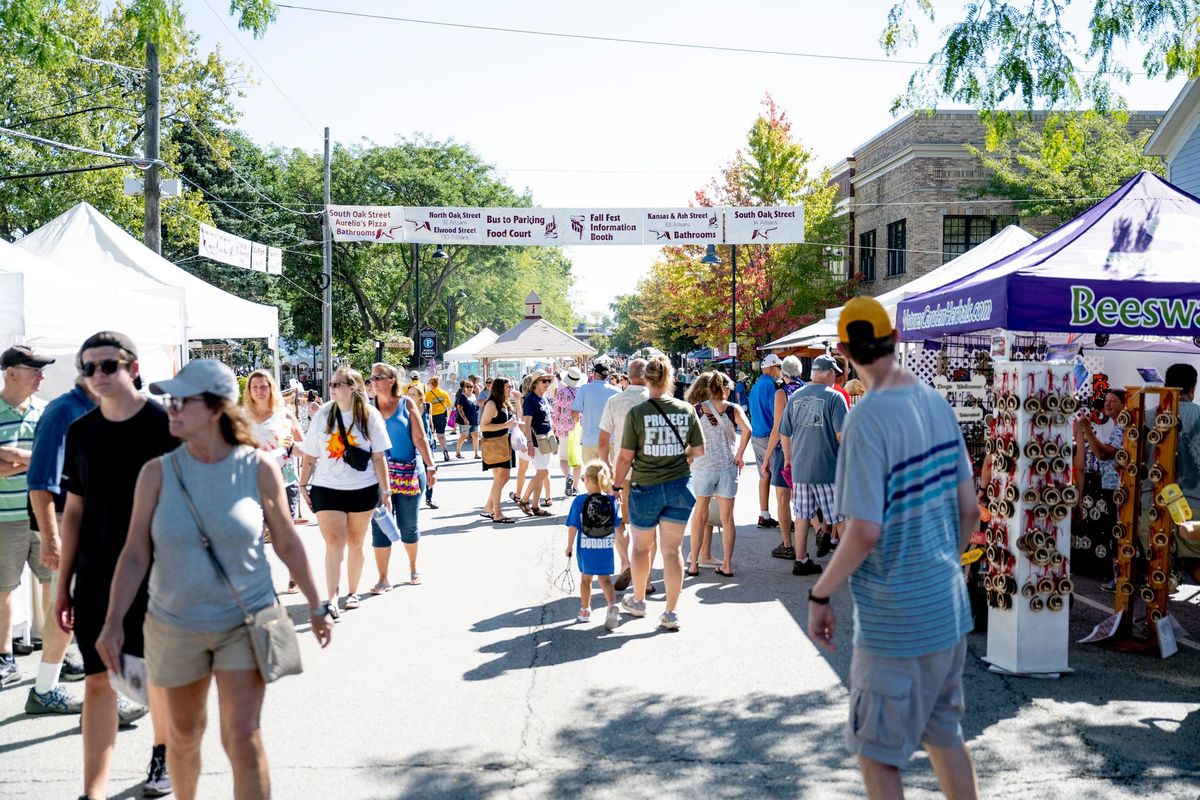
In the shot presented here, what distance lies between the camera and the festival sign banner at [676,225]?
2058cm

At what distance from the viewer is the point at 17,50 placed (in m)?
9.23

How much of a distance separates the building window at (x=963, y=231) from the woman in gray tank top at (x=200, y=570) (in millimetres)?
32054

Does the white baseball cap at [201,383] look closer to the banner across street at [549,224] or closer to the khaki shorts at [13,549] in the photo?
the khaki shorts at [13,549]

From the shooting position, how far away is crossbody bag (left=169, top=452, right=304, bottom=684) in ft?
10.5

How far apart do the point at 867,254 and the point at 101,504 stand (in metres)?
36.1

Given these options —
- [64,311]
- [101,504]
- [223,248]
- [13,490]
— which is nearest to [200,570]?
[101,504]

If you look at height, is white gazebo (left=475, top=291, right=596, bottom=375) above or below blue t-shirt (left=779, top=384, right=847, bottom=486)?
above

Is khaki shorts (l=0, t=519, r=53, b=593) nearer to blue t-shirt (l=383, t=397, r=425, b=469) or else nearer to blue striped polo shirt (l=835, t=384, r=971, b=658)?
blue t-shirt (l=383, t=397, r=425, b=469)

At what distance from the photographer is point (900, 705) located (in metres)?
2.95

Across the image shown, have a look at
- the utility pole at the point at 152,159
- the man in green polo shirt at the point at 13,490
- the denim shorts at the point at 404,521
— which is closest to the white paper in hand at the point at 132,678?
the man in green polo shirt at the point at 13,490

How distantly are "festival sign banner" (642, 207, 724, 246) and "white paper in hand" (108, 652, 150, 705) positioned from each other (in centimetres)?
1791

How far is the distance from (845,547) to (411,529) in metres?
5.55

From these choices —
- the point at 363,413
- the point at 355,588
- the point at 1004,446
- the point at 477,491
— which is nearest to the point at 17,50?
the point at 363,413

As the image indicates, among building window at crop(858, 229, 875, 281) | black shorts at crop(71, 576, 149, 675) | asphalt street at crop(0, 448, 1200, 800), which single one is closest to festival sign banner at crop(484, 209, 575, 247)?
asphalt street at crop(0, 448, 1200, 800)
